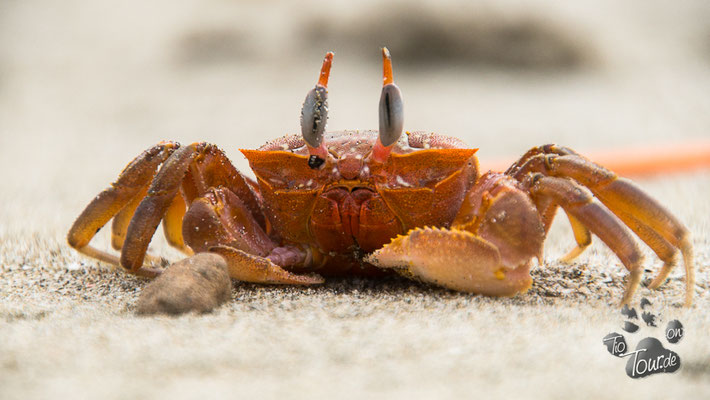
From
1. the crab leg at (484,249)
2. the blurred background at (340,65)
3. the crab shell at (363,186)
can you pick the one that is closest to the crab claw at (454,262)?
the crab leg at (484,249)

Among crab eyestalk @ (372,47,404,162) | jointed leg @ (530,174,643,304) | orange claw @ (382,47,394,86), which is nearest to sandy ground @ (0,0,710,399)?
jointed leg @ (530,174,643,304)

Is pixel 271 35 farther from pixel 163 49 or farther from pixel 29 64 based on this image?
pixel 29 64

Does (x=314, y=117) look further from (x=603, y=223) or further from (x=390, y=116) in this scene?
(x=603, y=223)

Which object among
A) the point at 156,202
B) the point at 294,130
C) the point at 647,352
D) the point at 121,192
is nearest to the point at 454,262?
the point at 647,352

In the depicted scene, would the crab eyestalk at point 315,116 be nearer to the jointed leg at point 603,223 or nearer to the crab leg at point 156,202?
the crab leg at point 156,202

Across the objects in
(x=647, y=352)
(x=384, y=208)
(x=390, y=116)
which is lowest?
(x=647, y=352)

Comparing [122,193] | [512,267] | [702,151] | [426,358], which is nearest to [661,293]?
[512,267]

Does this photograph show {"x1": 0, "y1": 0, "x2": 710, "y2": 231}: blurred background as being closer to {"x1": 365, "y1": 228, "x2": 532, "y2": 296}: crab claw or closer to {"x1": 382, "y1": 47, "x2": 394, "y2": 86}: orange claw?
{"x1": 382, "y1": 47, "x2": 394, "y2": 86}: orange claw
